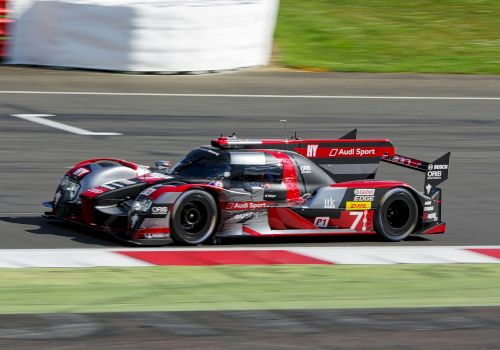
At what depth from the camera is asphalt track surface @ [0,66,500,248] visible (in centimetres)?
1341

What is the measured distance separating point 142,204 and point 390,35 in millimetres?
17604

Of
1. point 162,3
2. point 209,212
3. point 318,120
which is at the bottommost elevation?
point 209,212

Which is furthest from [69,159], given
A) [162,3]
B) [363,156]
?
[162,3]

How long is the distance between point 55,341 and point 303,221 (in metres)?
4.74

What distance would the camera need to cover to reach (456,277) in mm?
10375

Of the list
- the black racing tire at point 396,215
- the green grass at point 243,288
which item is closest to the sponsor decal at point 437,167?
the black racing tire at point 396,215

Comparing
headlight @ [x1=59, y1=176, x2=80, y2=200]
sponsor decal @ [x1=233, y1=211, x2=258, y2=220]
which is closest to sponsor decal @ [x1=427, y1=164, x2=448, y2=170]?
sponsor decal @ [x1=233, y1=211, x2=258, y2=220]

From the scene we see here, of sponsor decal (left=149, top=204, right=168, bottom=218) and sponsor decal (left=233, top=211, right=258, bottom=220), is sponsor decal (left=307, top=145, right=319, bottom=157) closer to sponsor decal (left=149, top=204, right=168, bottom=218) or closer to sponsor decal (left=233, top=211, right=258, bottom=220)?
sponsor decal (left=233, top=211, right=258, bottom=220)

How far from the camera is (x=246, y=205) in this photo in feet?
37.7

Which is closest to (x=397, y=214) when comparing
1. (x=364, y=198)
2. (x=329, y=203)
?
(x=364, y=198)

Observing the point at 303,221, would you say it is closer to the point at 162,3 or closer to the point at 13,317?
the point at 13,317

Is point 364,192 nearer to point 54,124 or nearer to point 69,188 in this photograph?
point 69,188

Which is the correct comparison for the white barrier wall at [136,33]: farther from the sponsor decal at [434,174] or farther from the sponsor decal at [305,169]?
the sponsor decal at [305,169]

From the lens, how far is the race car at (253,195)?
36.8 feet
